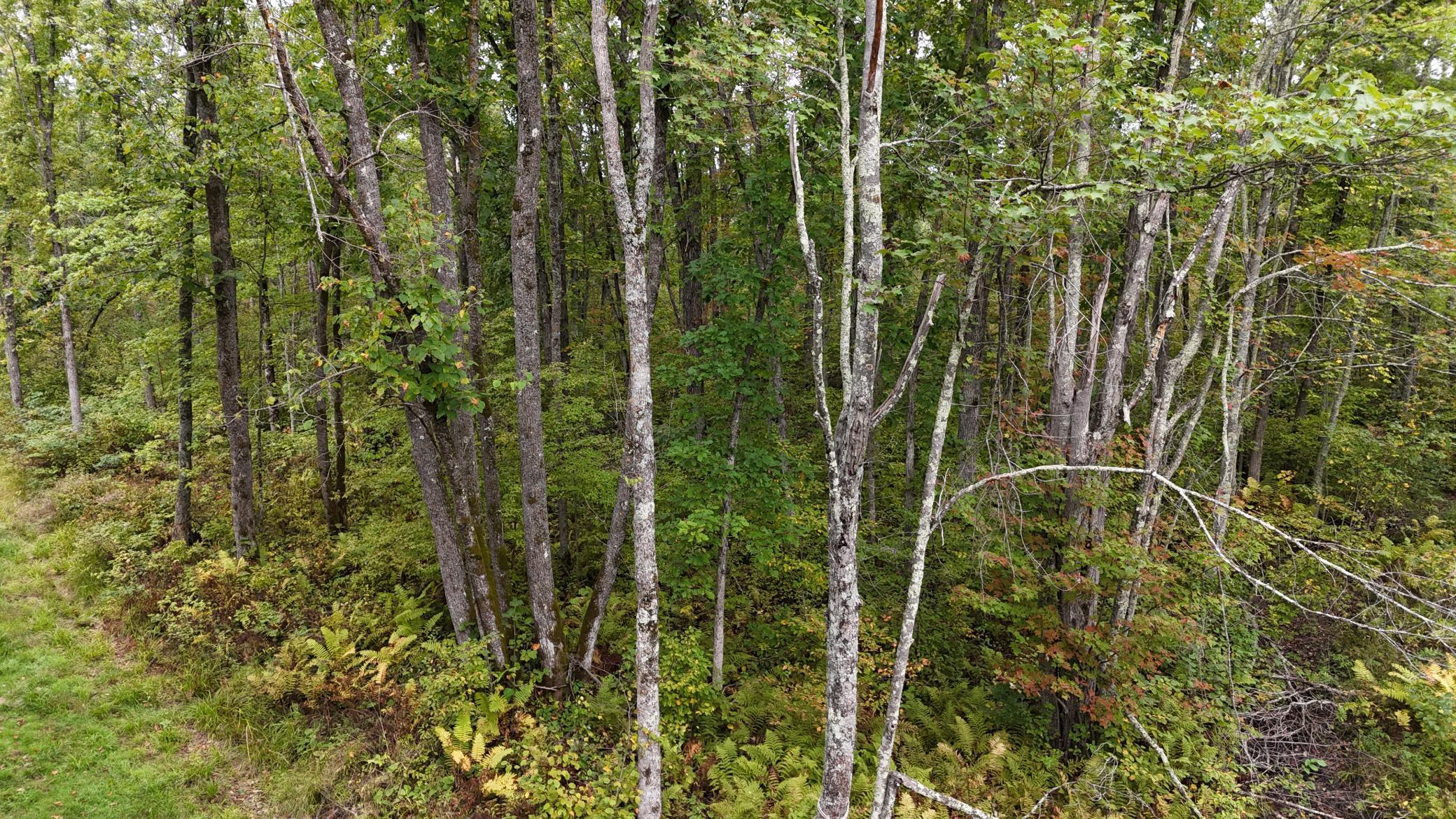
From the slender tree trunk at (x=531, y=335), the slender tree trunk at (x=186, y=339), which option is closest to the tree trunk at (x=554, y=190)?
the slender tree trunk at (x=531, y=335)

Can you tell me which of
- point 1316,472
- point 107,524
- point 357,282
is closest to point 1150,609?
point 1316,472

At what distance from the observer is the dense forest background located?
17.9 feet

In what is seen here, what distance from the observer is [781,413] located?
30.3 ft

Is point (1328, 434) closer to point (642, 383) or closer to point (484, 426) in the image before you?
point (642, 383)

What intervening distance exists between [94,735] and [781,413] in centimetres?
935

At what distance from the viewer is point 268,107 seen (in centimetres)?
801

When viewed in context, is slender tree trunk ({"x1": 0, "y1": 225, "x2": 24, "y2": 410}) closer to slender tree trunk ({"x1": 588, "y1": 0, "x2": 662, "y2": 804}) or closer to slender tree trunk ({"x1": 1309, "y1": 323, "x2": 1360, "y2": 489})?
slender tree trunk ({"x1": 588, "y1": 0, "x2": 662, "y2": 804})

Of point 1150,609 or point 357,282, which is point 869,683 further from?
point 357,282

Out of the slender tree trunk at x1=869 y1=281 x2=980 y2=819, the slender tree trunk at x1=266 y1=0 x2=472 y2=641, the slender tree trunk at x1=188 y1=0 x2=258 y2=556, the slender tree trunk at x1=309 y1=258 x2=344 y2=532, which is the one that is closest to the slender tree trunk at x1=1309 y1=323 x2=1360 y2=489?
the slender tree trunk at x1=869 y1=281 x2=980 y2=819

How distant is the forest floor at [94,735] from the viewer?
6160mm

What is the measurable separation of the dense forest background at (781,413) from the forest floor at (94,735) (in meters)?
0.29

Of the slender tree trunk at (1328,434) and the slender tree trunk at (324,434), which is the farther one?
the slender tree trunk at (1328,434)

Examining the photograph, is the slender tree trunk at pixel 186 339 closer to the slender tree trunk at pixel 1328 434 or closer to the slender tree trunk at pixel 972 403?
the slender tree trunk at pixel 972 403

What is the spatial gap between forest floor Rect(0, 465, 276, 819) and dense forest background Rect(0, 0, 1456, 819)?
29 centimetres
